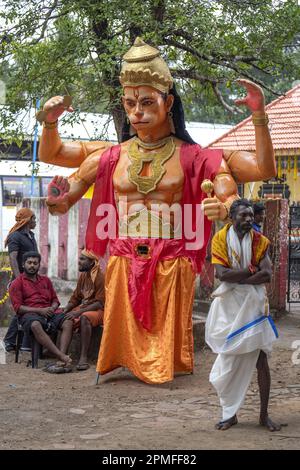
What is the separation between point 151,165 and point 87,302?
1.84 meters

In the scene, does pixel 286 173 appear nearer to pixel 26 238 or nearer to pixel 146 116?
pixel 26 238

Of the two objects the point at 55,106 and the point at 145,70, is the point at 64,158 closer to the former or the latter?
the point at 55,106

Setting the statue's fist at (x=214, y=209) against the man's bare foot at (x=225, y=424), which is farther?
the statue's fist at (x=214, y=209)

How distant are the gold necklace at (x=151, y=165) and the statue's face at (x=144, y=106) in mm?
227

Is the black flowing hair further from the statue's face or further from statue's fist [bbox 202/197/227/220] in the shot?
statue's fist [bbox 202/197/227/220]

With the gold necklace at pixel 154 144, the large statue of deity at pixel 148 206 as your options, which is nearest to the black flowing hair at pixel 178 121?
the large statue of deity at pixel 148 206

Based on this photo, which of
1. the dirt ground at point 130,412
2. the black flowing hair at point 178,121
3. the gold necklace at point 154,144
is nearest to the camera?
the dirt ground at point 130,412

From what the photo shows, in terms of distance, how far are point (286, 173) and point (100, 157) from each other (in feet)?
32.1

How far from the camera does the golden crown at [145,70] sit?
6922mm

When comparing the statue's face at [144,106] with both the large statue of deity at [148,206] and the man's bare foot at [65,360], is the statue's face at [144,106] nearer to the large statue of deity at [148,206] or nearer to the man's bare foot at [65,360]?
the large statue of deity at [148,206]

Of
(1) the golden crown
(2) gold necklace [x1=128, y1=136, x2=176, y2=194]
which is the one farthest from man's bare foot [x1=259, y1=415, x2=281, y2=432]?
(1) the golden crown

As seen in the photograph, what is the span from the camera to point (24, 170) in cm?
2323

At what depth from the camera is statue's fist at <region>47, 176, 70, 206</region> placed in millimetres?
7070

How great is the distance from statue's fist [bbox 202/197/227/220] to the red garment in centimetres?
86
